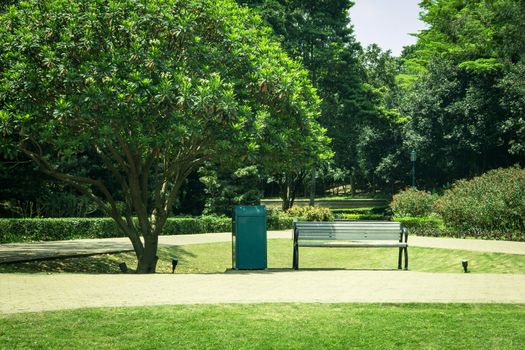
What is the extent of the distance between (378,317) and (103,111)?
320 inches

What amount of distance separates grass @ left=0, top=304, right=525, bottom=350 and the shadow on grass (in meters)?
7.61

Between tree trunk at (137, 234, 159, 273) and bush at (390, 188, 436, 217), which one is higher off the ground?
bush at (390, 188, 436, 217)

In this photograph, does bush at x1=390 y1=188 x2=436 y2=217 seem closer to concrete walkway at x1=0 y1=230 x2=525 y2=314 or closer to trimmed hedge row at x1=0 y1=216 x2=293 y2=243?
trimmed hedge row at x1=0 y1=216 x2=293 y2=243

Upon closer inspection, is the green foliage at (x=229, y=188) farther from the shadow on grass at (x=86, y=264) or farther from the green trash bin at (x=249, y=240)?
the green trash bin at (x=249, y=240)

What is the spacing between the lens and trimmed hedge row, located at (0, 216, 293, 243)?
73.6ft

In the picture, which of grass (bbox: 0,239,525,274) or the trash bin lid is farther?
grass (bbox: 0,239,525,274)

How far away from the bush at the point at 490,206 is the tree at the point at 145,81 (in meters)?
11.3

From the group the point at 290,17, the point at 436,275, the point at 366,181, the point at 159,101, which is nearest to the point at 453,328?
the point at 436,275

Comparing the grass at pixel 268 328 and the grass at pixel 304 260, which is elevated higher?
the grass at pixel 268 328

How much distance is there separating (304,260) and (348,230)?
452 cm

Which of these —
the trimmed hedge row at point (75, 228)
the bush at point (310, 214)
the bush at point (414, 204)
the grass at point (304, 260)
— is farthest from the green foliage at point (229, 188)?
the grass at point (304, 260)

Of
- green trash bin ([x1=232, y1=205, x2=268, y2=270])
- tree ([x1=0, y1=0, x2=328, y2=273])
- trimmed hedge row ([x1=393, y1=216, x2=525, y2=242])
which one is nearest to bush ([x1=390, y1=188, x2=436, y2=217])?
trimmed hedge row ([x1=393, y1=216, x2=525, y2=242])

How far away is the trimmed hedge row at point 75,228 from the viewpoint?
22444 mm

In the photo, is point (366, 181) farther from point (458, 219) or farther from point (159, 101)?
point (159, 101)
